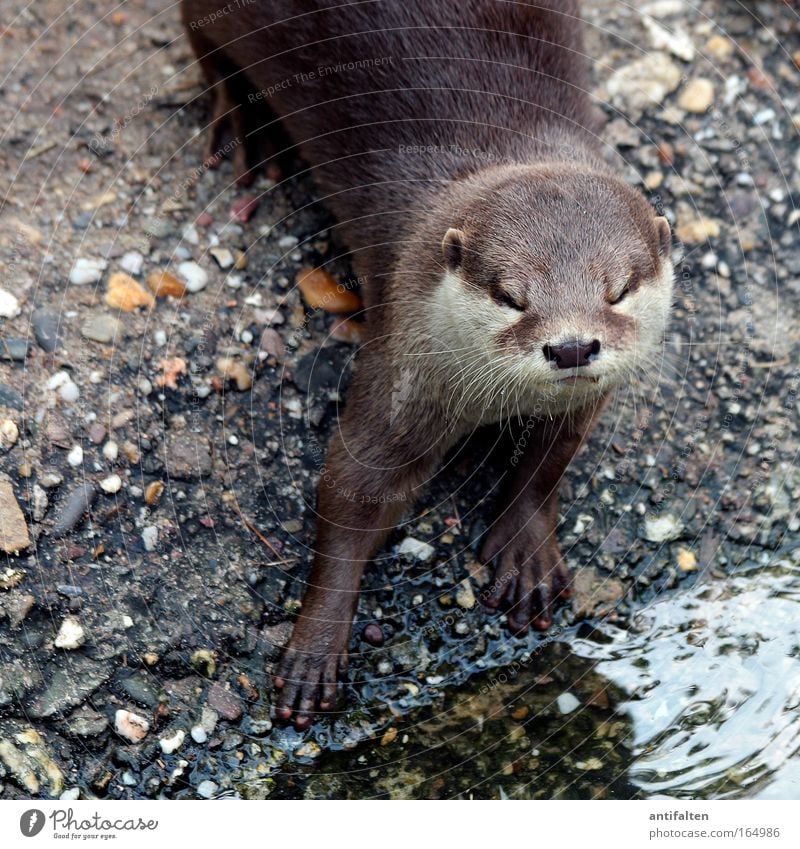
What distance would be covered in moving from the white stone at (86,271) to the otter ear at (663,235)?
145 centimetres

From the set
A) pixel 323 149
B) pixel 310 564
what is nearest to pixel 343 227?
pixel 323 149

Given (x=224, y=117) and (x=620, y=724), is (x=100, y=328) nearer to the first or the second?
(x=224, y=117)

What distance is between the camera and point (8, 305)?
293cm

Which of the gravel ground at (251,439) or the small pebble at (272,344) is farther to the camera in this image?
the small pebble at (272,344)

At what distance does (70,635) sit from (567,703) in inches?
45.1

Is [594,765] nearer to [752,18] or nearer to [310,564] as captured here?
[310,564]

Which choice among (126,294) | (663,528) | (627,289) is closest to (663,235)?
(627,289)

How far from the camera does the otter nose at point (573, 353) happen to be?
2.19 m

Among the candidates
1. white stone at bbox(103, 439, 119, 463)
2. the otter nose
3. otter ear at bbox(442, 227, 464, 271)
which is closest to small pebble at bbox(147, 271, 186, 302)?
white stone at bbox(103, 439, 119, 463)

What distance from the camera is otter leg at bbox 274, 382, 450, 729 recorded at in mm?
2666

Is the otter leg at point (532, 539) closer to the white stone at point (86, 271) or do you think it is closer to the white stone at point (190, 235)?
the white stone at point (190, 235)

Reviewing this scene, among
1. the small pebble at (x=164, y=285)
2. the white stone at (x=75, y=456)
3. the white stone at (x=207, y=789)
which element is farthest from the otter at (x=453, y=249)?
the white stone at (x=75, y=456)
